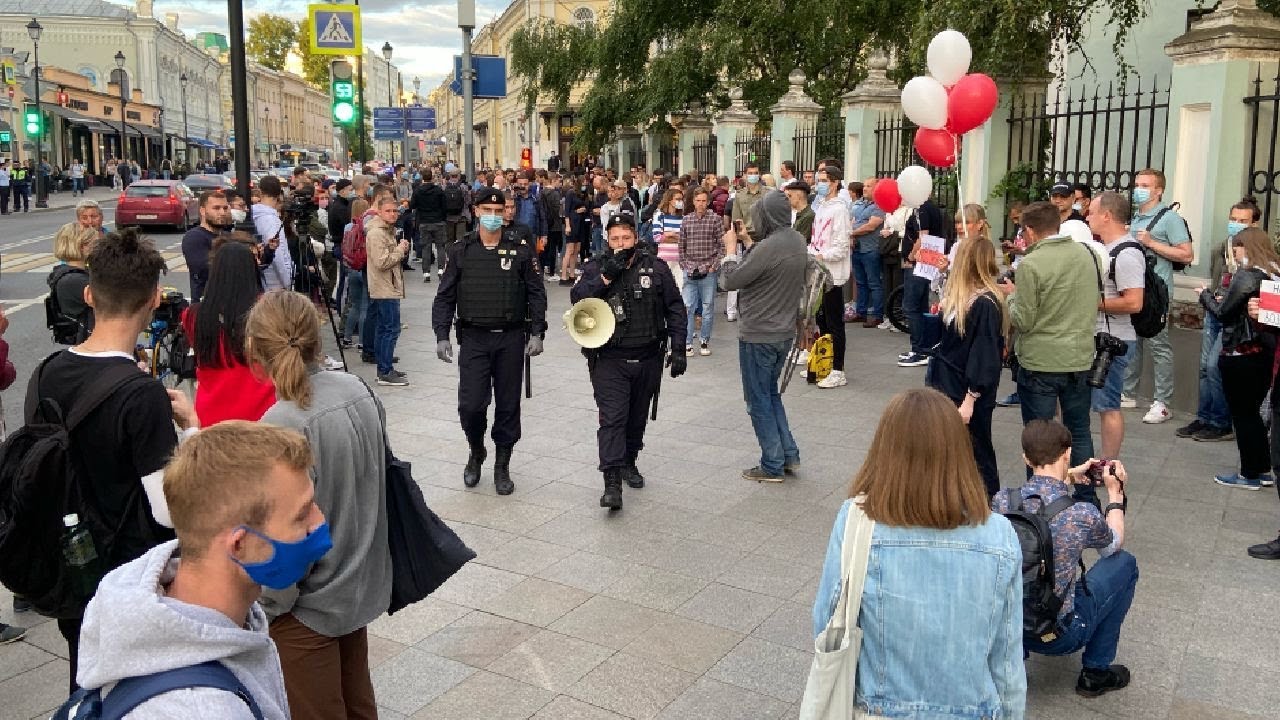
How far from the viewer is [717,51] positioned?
871 inches

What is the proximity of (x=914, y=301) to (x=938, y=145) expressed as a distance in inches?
106

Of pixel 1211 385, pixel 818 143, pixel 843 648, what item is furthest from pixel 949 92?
pixel 818 143

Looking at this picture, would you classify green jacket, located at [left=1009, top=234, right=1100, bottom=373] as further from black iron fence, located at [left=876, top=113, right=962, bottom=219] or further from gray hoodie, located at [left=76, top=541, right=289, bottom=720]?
black iron fence, located at [left=876, top=113, right=962, bottom=219]

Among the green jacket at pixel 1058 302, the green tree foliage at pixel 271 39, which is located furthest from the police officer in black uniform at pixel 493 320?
the green tree foliage at pixel 271 39

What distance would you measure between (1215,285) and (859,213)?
5.46 m

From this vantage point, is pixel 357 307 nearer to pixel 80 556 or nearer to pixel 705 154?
pixel 80 556

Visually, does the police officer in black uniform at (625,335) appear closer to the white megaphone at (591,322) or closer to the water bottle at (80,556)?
the white megaphone at (591,322)

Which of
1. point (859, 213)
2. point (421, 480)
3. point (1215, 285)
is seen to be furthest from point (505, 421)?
point (859, 213)

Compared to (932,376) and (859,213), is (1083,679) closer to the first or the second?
(932,376)

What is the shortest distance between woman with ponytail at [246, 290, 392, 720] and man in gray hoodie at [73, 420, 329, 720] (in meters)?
1.33

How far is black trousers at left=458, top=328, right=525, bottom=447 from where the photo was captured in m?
7.23

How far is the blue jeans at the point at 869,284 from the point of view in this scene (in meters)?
13.5

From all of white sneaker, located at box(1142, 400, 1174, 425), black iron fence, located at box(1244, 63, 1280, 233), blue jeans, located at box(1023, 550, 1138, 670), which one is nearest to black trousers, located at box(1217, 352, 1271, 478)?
white sneaker, located at box(1142, 400, 1174, 425)

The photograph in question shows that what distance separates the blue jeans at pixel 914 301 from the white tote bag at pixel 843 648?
29.6 ft
